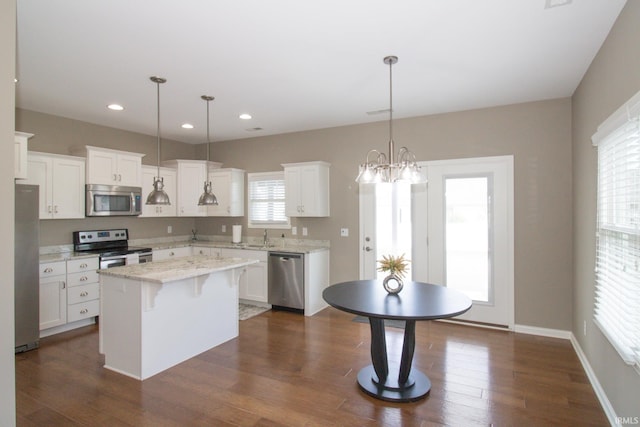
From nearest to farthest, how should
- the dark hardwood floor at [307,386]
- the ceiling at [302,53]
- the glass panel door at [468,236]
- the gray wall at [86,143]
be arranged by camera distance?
the ceiling at [302,53] → the dark hardwood floor at [307,386] → the glass panel door at [468,236] → the gray wall at [86,143]

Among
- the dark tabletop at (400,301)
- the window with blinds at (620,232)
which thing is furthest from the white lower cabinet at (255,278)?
the window with blinds at (620,232)

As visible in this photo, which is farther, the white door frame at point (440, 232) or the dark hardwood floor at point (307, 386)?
the white door frame at point (440, 232)

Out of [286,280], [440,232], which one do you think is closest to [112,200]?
[286,280]

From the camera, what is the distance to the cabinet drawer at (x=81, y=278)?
4.16 metres

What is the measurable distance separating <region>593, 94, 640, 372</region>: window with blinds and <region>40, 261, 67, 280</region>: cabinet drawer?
205 inches

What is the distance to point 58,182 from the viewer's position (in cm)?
432

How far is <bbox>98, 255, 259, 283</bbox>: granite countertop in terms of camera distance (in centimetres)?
294

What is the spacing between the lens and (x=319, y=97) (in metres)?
3.90

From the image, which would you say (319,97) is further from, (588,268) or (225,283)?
(588,268)

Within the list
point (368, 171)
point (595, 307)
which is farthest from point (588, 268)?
point (368, 171)

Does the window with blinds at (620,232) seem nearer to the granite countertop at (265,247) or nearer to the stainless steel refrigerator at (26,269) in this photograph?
the granite countertop at (265,247)

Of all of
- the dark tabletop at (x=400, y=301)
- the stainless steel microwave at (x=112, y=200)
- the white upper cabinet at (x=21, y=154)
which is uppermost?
the white upper cabinet at (x=21, y=154)

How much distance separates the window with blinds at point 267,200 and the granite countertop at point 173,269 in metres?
1.95

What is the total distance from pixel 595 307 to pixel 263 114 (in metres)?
3.99
